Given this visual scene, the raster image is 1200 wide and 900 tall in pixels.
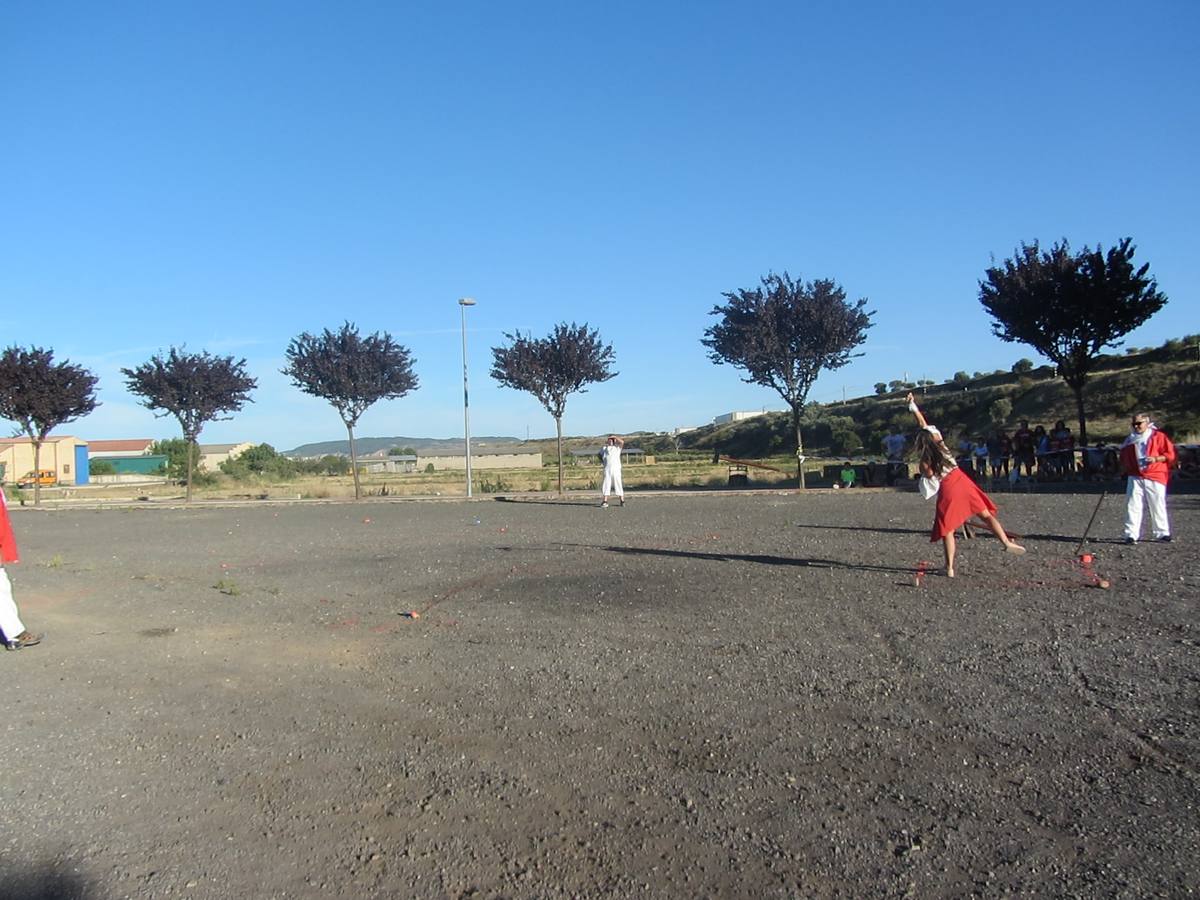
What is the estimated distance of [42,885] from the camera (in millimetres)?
3393

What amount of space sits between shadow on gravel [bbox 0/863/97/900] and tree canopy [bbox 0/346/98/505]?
33.2 m

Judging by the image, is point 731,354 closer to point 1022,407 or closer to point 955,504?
point 955,504

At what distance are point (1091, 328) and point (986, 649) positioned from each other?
21.5 meters

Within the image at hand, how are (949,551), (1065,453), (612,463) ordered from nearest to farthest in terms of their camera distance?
(949,551) < (612,463) < (1065,453)

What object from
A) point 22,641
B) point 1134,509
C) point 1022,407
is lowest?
point 22,641

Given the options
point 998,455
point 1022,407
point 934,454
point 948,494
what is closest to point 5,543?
point 948,494

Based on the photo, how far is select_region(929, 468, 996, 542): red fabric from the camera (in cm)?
880

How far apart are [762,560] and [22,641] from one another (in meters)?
7.50

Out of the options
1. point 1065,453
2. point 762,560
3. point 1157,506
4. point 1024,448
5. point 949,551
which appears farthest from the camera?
point 1065,453

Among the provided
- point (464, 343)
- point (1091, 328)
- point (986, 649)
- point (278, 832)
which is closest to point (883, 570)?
point (986, 649)

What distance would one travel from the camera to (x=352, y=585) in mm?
10469

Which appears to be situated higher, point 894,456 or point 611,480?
point 894,456

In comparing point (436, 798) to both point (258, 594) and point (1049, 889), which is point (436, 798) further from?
point (258, 594)

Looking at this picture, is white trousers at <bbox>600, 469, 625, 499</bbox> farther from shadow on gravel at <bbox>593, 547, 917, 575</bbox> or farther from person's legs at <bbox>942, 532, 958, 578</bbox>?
person's legs at <bbox>942, 532, 958, 578</bbox>
